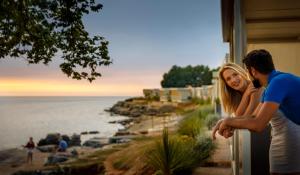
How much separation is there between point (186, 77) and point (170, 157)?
46418 millimetres

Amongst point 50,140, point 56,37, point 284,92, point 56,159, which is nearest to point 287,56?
point 56,37

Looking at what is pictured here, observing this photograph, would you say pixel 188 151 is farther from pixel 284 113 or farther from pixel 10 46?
pixel 284 113

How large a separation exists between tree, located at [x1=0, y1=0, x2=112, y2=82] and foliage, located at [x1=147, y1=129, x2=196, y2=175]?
1.40 m

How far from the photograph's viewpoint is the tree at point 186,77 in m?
50.4

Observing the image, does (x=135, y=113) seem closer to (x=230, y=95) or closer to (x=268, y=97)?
(x=230, y=95)

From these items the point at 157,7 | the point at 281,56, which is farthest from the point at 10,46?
the point at 157,7

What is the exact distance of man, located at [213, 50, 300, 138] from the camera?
4.84 feet

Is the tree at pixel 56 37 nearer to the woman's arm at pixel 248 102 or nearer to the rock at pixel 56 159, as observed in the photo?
the woman's arm at pixel 248 102

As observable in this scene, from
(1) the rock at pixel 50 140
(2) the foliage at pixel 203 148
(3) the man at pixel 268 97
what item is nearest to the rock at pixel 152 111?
(1) the rock at pixel 50 140

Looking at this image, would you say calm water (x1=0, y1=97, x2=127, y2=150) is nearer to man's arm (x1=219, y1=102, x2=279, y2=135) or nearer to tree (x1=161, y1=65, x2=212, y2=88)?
tree (x1=161, y1=65, x2=212, y2=88)

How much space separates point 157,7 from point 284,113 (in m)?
31.2

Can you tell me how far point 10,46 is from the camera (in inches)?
245

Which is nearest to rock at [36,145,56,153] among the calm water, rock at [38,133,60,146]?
rock at [38,133,60,146]

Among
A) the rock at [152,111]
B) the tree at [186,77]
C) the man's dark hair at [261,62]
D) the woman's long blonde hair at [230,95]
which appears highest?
the tree at [186,77]
